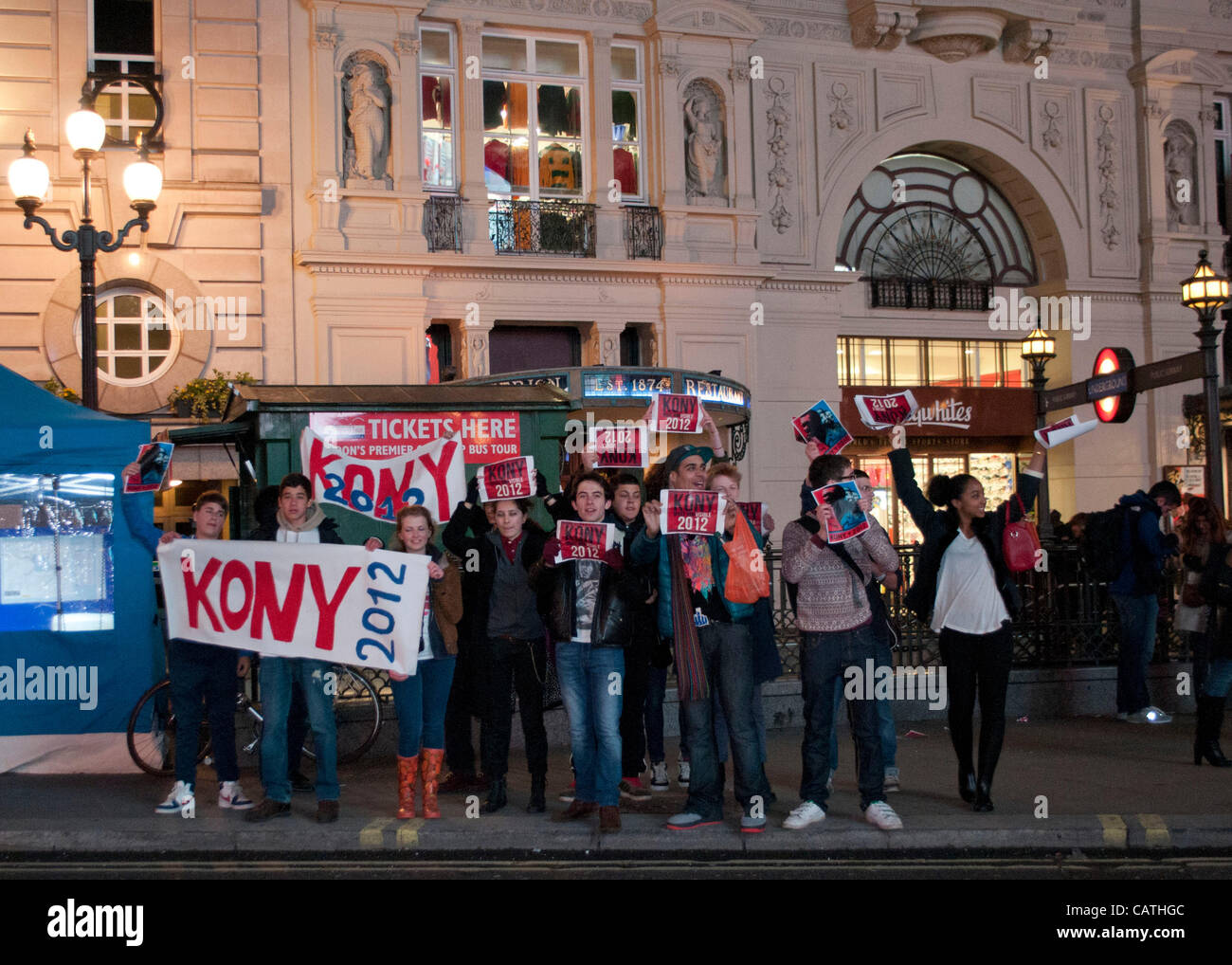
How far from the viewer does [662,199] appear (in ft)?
62.5

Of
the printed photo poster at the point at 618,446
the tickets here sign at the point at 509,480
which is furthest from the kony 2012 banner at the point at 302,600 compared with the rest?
the printed photo poster at the point at 618,446

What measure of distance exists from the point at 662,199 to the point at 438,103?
3782 millimetres

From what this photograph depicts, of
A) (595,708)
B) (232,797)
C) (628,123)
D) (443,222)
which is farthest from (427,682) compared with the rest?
(628,123)

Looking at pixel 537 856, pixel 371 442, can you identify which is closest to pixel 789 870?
pixel 537 856

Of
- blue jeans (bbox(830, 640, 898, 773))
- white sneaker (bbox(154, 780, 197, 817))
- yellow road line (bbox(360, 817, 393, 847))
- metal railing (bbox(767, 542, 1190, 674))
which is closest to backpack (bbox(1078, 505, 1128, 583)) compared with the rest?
metal railing (bbox(767, 542, 1190, 674))

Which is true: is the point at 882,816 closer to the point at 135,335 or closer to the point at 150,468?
the point at 150,468

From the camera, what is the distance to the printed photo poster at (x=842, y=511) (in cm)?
701

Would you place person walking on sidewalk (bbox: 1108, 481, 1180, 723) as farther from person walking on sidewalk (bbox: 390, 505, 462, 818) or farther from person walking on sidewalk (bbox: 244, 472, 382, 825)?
person walking on sidewalk (bbox: 244, 472, 382, 825)

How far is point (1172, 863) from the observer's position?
6648 mm

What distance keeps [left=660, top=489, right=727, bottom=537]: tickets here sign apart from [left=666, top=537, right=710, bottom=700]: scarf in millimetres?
375

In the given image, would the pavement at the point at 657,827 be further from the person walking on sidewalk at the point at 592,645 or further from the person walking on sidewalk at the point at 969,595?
the person walking on sidewalk at the point at 969,595

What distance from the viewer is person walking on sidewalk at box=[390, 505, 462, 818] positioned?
24.5 ft

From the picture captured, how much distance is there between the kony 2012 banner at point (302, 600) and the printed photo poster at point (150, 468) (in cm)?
85

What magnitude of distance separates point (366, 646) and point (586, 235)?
12372 millimetres
